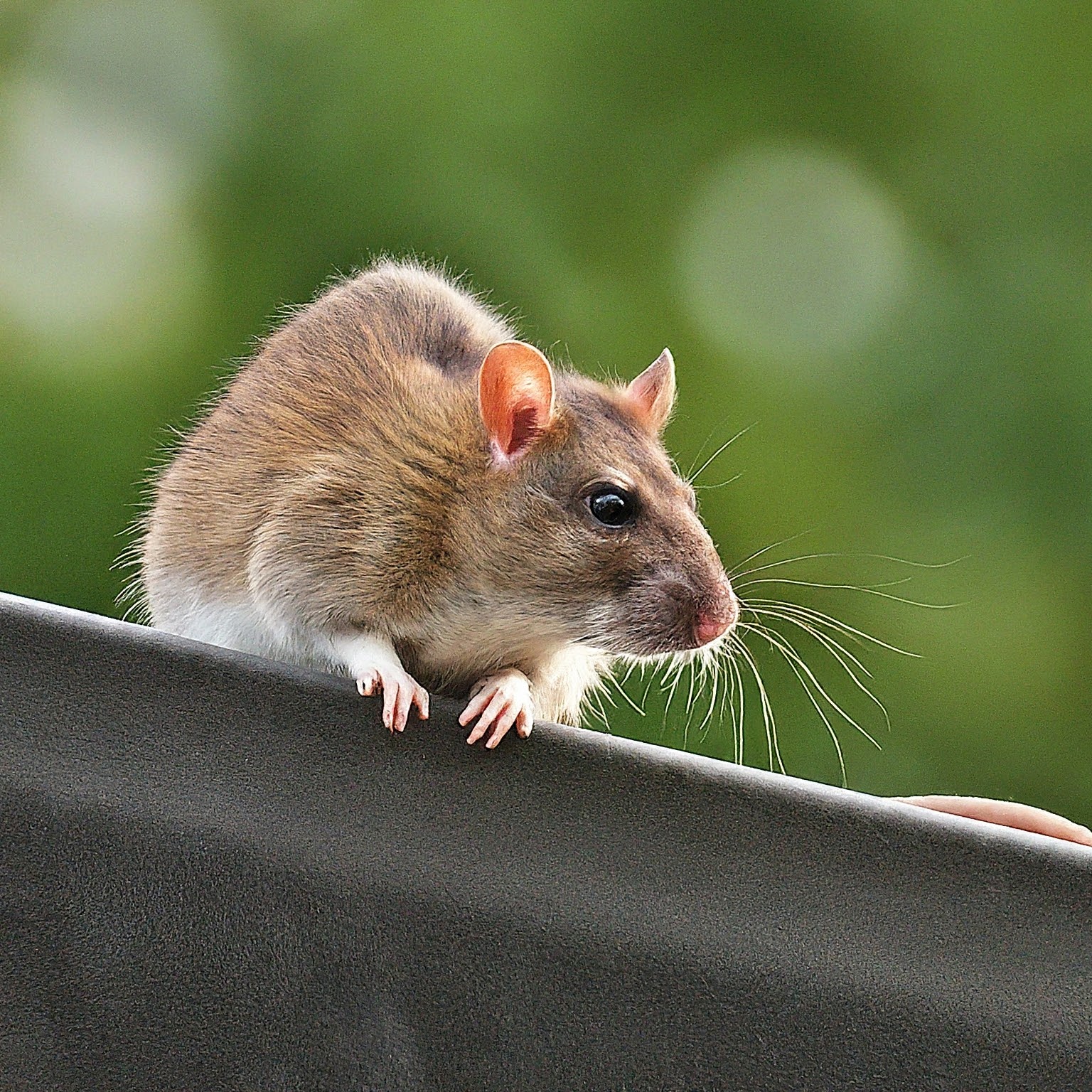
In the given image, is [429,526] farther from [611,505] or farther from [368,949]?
[368,949]

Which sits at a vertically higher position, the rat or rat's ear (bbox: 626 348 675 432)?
rat's ear (bbox: 626 348 675 432)

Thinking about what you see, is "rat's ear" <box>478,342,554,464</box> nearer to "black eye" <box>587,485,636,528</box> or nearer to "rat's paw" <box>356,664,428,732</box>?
"black eye" <box>587,485,636,528</box>

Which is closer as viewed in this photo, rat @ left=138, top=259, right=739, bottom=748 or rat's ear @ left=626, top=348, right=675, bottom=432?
rat @ left=138, top=259, right=739, bottom=748

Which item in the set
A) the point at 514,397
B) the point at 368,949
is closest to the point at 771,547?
the point at 514,397

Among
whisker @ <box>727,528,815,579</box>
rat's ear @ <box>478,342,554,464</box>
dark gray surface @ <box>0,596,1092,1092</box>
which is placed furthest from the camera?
whisker @ <box>727,528,815,579</box>

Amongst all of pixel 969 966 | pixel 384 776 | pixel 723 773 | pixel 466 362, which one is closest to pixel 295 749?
pixel 384 776

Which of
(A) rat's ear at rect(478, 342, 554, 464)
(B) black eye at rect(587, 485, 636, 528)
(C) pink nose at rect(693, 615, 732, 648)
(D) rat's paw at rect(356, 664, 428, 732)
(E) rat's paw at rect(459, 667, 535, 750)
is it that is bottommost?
(D) rat's paw at rect(356, 664, 428, 732)

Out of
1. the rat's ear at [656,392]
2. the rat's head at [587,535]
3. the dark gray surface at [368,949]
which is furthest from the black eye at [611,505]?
the dark gray surface at [368,949]

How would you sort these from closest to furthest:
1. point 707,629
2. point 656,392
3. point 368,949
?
1. point 368,949
2. point 707,629
3. point 656,392

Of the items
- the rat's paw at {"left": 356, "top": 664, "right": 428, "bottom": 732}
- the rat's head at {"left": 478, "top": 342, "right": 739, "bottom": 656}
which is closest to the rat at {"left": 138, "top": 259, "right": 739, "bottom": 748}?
the rat's head at {"left": 478, "top": 342, "right": 739, "bottom": 656}
